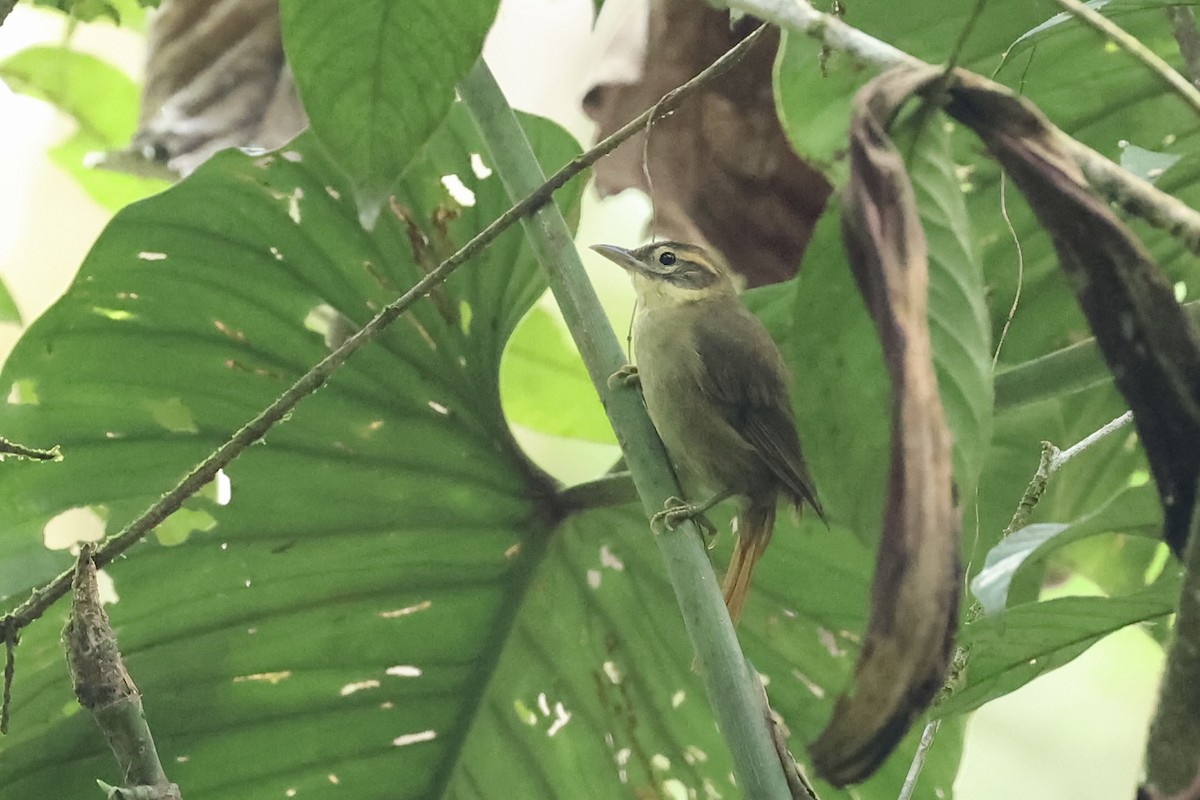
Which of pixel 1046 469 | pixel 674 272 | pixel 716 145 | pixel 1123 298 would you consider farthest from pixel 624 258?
pixel 1123 298

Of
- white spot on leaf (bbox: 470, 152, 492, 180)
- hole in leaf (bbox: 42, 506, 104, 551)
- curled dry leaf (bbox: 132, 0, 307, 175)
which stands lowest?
hole in leaf (bbox: 42, 506, 104, 551)

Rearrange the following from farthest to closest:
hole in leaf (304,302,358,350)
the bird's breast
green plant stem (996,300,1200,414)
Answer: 1. the bird's breast
2. hole in leaf (304,302,358,350)
3. green plant stem (996,300,1200,414)

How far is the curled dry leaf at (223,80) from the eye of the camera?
1534mm

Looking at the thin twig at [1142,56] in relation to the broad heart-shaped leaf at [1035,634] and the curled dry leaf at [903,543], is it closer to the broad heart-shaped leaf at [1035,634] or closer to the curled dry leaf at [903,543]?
the curled dry leaf at [903,543]

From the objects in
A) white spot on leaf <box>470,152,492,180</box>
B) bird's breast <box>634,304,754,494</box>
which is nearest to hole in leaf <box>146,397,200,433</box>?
white spot on leaf <box>470,152,492,180</box>

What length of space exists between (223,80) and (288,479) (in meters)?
0.73

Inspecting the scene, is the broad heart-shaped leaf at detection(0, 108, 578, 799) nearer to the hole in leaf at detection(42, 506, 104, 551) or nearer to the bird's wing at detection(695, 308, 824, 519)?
the hole in leaf at detection(42, 506, 104, 551)

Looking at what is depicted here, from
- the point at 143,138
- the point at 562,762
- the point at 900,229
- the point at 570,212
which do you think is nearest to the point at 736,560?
the point at 562,762

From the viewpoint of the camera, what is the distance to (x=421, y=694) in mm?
1138

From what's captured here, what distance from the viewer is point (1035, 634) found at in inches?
32.6

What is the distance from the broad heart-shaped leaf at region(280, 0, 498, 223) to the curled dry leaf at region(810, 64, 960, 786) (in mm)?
400

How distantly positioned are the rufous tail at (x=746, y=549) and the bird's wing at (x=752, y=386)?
1.6 inches

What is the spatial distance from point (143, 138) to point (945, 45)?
1.07 metres

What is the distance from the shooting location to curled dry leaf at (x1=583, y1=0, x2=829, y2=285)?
4.63 ft
